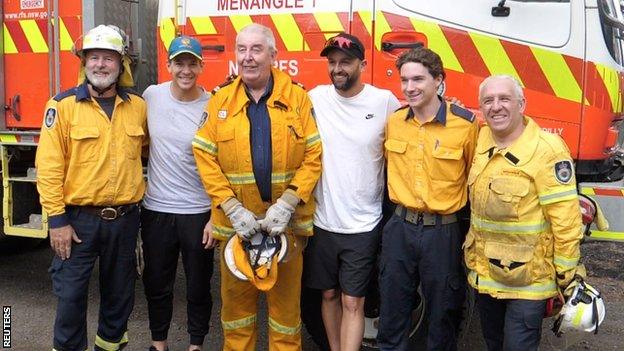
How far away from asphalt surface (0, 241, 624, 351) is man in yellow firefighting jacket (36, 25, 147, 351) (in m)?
0.93

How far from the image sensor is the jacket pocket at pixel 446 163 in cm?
282

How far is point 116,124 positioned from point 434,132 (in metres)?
1.51

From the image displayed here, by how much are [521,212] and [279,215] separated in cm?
101

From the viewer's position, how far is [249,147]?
2.94m

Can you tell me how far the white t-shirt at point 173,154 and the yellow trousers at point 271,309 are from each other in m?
0.41

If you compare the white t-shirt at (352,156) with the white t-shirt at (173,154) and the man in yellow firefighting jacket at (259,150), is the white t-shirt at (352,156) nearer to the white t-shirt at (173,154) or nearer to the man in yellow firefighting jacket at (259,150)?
the man in yellow firefighting jacket at (259,150)

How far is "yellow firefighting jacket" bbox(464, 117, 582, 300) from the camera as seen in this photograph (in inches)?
100

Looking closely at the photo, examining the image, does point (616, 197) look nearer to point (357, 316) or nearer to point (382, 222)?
point (382, 222)

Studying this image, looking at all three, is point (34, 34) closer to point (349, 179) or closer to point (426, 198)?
point (349, 179)

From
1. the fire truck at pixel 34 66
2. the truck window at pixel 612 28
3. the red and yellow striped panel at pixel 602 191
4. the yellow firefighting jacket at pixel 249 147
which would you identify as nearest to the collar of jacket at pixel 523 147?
the red and yellow striped panel at pixel 602 191

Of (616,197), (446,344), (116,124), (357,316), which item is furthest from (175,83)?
(616,197)

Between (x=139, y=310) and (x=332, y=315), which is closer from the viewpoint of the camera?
(x=332, y=315)

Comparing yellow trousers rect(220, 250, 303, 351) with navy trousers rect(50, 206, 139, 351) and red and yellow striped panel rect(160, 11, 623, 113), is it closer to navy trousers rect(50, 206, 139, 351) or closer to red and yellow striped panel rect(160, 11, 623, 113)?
navy trousers rect(50, 206, 139, 351)

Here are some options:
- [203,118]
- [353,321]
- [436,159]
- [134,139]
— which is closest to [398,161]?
[436,159]
